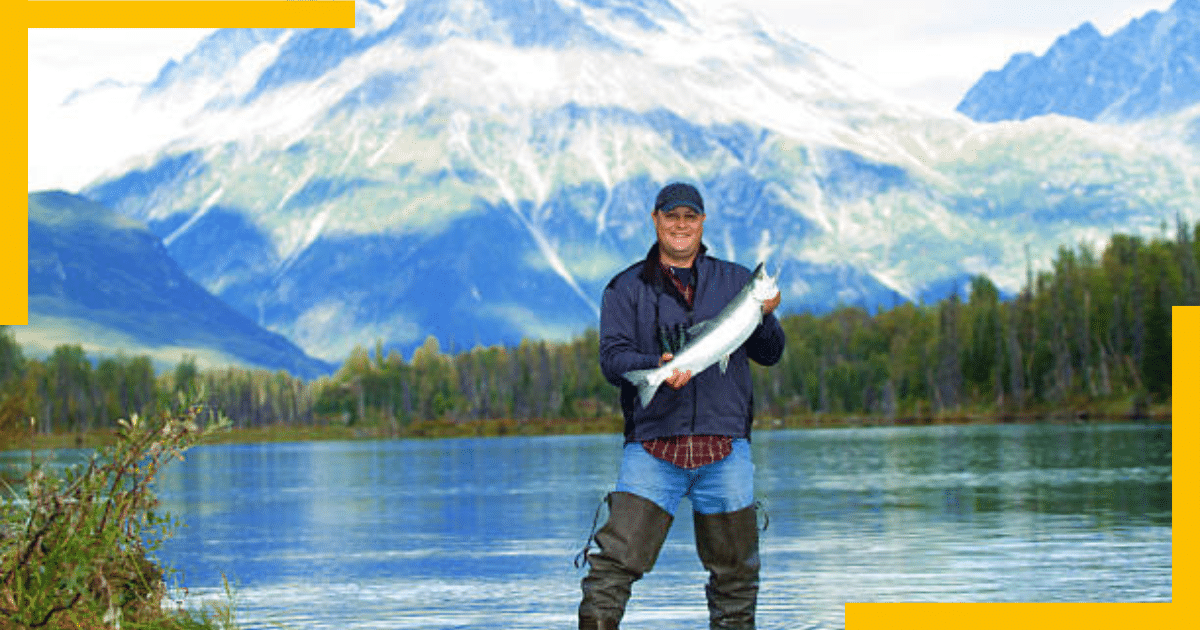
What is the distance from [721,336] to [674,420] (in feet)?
2.40

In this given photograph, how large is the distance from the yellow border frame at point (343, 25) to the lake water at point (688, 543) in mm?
6030

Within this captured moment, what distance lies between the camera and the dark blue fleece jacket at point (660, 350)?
11992mm

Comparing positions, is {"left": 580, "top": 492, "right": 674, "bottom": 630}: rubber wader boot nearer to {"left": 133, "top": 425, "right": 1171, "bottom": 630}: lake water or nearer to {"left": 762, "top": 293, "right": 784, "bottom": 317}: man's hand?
{"left": 762, "top": 293, "right": 784, "bottom": 317}: man's hand

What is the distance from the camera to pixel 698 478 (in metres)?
12.3

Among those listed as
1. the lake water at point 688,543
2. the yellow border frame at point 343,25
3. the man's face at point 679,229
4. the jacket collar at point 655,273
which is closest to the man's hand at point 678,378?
the jacket collar at point 655,273

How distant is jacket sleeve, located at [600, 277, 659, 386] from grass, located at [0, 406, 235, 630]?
→ 266 centimetres

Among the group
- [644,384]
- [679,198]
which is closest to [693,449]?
[644,384]

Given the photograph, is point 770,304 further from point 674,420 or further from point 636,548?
point 636,548

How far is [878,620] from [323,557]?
23352mm

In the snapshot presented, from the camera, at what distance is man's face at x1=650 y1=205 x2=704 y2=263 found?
12.1m

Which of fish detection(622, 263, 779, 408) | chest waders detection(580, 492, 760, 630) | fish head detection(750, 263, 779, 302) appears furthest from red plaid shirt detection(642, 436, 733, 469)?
fish head detection(750, 263, 779, 302)

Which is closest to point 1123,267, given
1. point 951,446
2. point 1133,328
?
point 1133,328

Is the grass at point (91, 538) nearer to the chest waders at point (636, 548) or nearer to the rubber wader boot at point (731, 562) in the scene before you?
the chest waders at point (636, 548)

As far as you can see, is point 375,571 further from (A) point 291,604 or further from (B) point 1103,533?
(B) point 1103,533
